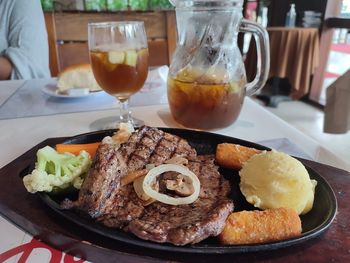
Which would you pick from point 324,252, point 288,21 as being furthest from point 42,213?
point 288,21

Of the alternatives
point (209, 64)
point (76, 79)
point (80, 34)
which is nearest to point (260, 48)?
point (209, 64)

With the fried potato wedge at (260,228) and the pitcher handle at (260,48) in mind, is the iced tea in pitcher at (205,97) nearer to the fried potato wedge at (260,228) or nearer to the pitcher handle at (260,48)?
the pitcher handle at (260,48)

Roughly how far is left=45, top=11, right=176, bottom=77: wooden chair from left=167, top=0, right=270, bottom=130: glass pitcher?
949mm

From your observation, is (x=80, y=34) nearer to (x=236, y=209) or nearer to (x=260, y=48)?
(x=260, y=48)

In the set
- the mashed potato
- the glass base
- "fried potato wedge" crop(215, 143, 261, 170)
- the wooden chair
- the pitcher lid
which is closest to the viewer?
the mashed potato

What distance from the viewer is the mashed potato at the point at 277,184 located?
0.52 meters

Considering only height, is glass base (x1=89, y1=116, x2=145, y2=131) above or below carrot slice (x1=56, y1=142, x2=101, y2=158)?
below

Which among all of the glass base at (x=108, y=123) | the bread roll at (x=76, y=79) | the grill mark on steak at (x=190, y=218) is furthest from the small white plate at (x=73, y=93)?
the grill mark on steak at (x=190, y=218)

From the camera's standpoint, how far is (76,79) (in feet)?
3.92

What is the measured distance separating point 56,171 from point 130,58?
1.34ft

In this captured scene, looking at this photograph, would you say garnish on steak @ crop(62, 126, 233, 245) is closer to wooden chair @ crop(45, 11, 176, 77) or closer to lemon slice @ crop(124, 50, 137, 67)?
lemon slice @ crop(124, 50, 137, 67)

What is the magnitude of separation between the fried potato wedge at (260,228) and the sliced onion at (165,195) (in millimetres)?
79

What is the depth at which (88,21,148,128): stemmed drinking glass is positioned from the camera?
84 cm

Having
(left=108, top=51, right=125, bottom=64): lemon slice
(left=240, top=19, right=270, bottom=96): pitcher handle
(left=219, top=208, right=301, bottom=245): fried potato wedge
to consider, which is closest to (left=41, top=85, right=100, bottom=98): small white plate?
(left=108, top=51, right=125, bottom=64): lemon slice
